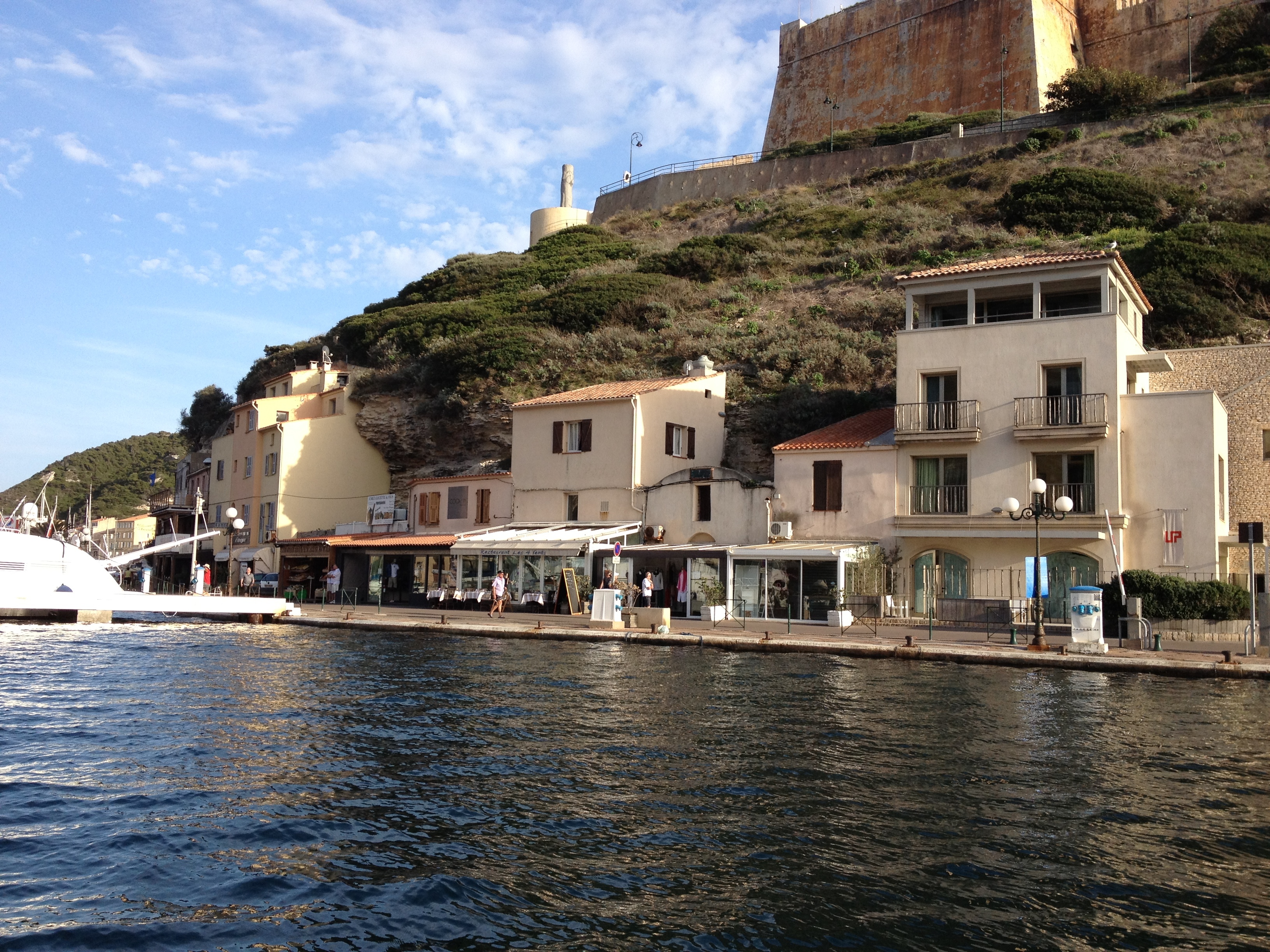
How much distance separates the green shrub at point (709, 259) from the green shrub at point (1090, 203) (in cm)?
1378

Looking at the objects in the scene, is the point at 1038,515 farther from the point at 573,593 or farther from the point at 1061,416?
the point at 573,593

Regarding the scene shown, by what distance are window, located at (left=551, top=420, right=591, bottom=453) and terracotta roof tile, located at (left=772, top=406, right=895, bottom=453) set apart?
7.22 metres

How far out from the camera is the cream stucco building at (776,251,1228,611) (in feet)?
90.3

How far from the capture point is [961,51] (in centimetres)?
7288

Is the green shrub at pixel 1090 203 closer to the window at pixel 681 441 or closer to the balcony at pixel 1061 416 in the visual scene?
the window at pixel 681 441

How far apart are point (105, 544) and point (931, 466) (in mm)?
49231

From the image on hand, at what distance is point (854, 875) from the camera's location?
8.18 m

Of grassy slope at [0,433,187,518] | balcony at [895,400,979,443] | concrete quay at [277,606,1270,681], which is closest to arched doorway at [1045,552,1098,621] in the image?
concrete quay at [277,606,1270,681]

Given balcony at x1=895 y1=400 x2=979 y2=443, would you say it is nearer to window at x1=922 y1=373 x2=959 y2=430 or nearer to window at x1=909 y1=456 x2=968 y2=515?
window at x1=922 y1=373 x2=959 y2=430

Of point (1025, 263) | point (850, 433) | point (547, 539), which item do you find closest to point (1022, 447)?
point (1025, 263)

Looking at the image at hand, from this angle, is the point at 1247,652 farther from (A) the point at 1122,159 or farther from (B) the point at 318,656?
(A) the point at 1122,159

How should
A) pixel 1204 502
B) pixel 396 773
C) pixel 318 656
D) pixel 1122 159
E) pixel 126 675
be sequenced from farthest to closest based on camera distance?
pixel 1122 159 < pixel 1204 502 < pixel 318 656 < pixel 126 675 < pixel 396 773

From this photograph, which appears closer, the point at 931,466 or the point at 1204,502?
the point at 1204,502

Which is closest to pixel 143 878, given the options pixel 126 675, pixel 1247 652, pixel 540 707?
pixel 540 707
